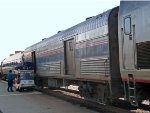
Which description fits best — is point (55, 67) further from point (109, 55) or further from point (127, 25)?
point (127, 25)

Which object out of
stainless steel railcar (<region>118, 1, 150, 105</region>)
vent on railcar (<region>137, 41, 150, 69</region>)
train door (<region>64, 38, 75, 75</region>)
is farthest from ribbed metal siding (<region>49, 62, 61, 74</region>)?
vent on railcar (<region>137, 41, 150, 69</region>)

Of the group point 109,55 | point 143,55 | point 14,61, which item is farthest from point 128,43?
point 14,61

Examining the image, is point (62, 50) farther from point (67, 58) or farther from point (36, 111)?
point (36, 111)

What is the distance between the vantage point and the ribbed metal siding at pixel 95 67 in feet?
47.8

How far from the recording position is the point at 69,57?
66.6 ft

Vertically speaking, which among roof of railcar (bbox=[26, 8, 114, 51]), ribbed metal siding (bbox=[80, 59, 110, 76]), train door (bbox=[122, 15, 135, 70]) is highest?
roof of railcar (bbox=[26, 8, 114, 51])

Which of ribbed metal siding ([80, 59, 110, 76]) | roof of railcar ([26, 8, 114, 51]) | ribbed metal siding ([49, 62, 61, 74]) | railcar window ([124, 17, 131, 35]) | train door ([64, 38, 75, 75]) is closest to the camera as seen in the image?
railcar window ([124, 17, 131, 35])

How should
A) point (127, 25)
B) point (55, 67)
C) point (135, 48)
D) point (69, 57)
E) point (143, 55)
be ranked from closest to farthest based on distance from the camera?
point (143, 55) → point (135, 48) → point (127, 25) → point (69, 57) → point (55, 67)

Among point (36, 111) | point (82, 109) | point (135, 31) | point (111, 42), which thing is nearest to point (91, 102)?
point (82, 109)

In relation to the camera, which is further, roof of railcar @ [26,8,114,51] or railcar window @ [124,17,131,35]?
roof of railcar @ [26,8,114,51]

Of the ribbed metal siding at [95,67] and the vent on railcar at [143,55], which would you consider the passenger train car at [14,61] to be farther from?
the vent on railcar at [143,55]

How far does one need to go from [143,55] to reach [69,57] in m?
9.53

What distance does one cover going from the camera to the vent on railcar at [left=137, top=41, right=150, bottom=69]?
10.7 meters

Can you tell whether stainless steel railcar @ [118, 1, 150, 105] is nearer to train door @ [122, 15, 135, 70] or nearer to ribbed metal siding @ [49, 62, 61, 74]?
train door @ [122, 15, 135, 70]
